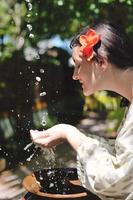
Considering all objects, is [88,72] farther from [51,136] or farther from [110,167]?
[110,167]

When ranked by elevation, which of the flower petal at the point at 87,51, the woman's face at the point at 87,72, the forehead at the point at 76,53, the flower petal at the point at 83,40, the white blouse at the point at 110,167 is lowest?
the white blouse at the point at 110,167

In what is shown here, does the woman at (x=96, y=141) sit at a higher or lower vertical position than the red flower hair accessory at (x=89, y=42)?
lower

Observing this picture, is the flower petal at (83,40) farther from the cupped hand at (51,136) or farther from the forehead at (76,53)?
the cupped hand at (51,136)

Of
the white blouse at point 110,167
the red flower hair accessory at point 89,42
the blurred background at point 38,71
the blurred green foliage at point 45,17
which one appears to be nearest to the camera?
the white blouse at point 110,167

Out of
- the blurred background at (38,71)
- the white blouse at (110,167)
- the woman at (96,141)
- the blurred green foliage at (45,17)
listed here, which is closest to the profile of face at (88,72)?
the woman at (96,141)

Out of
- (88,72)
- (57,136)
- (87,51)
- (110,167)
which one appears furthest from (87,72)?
(110,167)

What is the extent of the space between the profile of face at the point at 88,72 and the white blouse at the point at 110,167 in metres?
0.22

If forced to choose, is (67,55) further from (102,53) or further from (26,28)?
(102,53)

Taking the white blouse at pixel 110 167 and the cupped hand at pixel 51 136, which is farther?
the cupped hand at pixel 51 136

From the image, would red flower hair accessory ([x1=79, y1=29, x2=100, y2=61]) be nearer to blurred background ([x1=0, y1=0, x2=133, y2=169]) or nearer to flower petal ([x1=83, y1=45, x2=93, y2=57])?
flower petal ([x1=83, y1=45, x2=93, y2=57])

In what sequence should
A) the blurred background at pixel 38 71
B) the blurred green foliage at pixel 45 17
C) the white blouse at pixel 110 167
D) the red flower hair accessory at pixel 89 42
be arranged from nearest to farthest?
the white blouse at pixel 110 167, the red flower hair accessory at pixel 89 42, the blurred background at pixel 38 71, the blurred green foliage at pixel 45 17

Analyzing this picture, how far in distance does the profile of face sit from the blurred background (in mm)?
3716

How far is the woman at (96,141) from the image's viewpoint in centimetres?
227

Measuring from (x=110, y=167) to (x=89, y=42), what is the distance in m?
0.59
